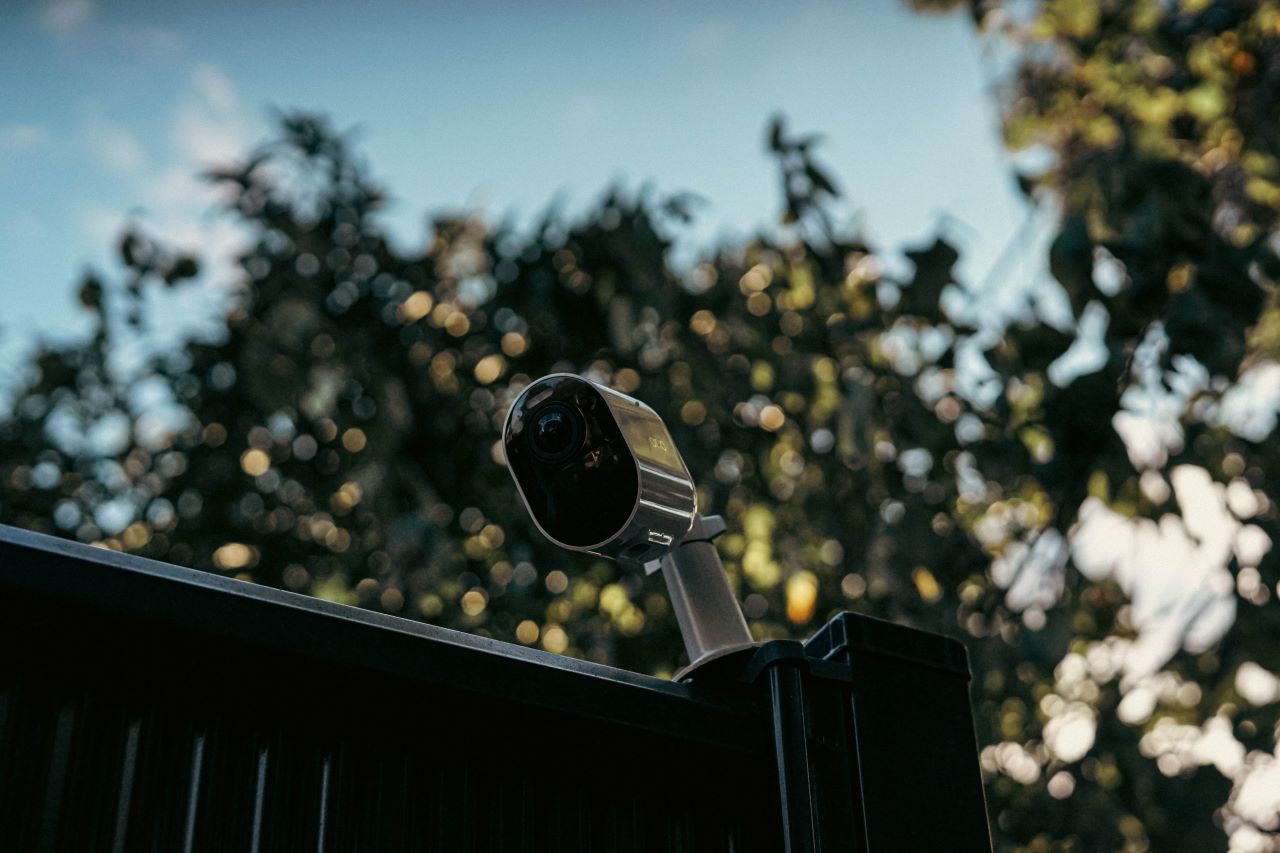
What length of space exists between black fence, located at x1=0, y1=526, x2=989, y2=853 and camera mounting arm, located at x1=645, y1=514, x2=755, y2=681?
54mm

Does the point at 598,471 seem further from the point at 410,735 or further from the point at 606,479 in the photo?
the point at 410,735

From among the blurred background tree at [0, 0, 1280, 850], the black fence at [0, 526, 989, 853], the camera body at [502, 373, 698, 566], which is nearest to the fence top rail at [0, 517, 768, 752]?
the black fence at [0, 526, 989, 853]

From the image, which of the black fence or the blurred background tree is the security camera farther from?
the blurred background tree

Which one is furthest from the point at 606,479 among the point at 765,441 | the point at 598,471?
the point at 765,441

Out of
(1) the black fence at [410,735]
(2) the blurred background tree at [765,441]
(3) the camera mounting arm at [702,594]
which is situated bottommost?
(1) the black fence at [410,735]

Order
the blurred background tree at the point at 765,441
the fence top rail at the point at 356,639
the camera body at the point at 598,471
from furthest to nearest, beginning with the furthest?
the blurred background tree at the point at 765,441 < the camera body at the point at 598,471 < the fence top rail at the point at 356,639

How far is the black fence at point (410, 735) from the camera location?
1.98ft

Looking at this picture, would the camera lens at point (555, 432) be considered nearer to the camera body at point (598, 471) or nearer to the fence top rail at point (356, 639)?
the camera body at point (598, 471)

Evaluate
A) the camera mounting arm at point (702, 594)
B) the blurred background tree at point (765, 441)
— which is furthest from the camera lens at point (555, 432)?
the blurred background tree at point (765, 441)

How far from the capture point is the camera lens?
87 cm

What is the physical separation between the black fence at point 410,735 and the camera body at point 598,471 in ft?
0.39

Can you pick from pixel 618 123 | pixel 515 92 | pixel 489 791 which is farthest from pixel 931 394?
pixel 489 791

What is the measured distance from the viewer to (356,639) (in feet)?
2.18

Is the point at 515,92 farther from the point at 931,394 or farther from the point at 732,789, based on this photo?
the point at 732,789
